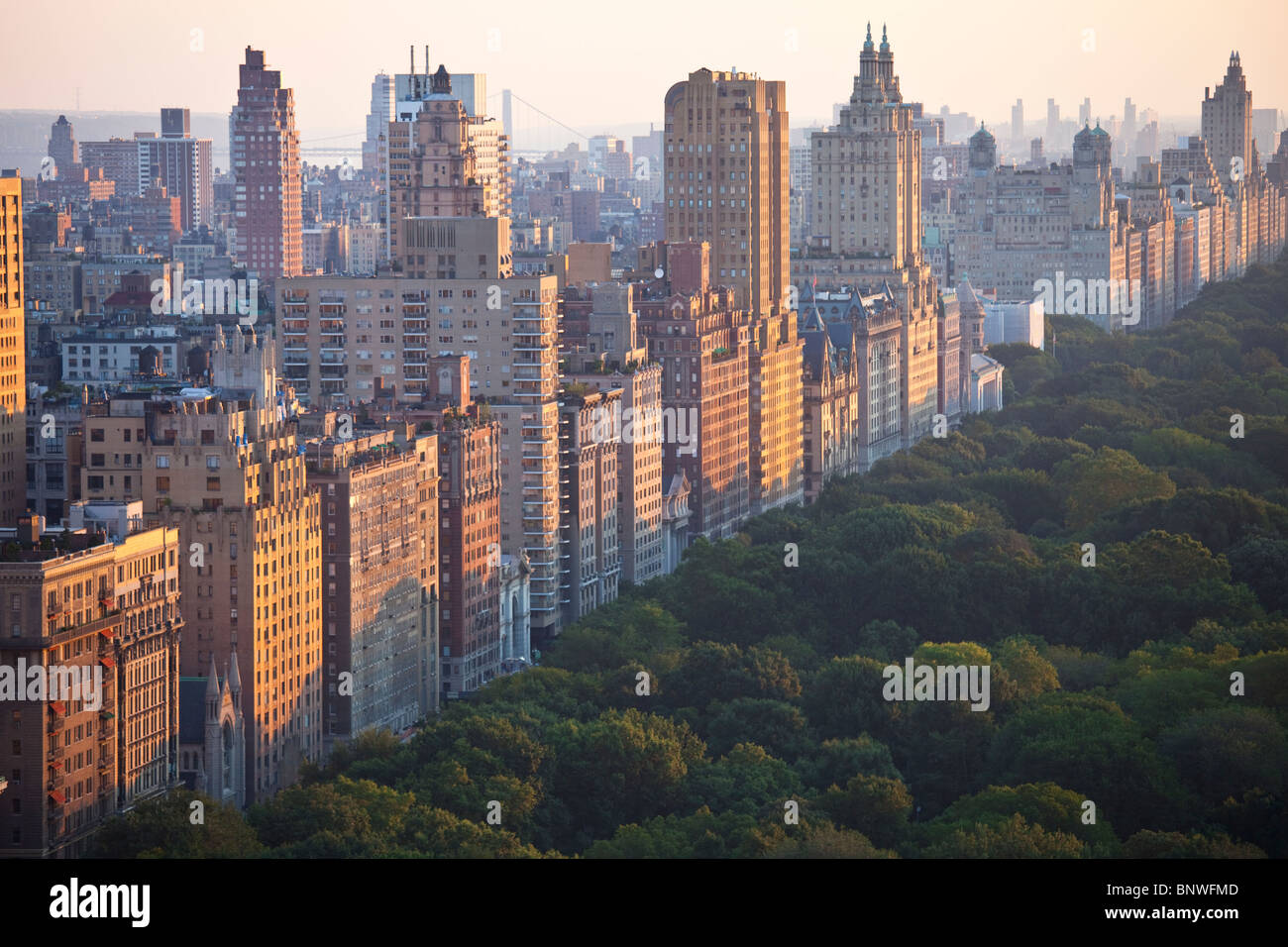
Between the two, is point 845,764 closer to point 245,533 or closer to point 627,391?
point 245,533

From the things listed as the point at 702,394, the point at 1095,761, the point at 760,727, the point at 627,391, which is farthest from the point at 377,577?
the point at 702,394

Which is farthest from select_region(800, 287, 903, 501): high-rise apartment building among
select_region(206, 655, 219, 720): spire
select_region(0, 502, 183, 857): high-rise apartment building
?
select_region(0, 502, 183, 857): high-rise apartment building

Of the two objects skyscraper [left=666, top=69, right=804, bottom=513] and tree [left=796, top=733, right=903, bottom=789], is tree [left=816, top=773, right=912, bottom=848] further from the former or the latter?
skyscraper [left=666, top=69, right=804, bottom=513]

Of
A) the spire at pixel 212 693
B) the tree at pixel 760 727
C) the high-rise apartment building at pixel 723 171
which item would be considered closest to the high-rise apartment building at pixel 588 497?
the tree at pixel 760 727

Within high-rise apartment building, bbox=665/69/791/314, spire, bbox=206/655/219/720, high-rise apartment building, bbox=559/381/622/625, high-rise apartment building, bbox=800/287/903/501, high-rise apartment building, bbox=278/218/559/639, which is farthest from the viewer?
high-rise apartment building, bbox=665/69/791/314
